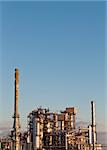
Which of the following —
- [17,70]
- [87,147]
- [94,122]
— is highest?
[17,70]

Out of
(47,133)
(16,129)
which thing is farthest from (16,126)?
(47,133)

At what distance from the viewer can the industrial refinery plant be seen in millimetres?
26453

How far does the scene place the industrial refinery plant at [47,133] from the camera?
26453 millimetres

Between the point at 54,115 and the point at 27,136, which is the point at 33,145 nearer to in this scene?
the point at 27,136

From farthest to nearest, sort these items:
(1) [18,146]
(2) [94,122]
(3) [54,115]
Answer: (2) [94,122], (3) [54,115], (1) [18,146]

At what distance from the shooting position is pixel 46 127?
2747 centimetres

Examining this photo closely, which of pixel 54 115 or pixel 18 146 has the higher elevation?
pixel 54 115

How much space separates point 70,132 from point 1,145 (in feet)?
17.9

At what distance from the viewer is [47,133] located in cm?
2744

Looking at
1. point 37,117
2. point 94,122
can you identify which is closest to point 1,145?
point 37,117

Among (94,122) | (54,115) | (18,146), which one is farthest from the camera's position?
(94,122)

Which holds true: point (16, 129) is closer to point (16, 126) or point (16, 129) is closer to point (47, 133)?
A: point (16, 126)

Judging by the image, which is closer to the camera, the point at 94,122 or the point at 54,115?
the point at 54,115

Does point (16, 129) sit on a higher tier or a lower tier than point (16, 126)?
lower
